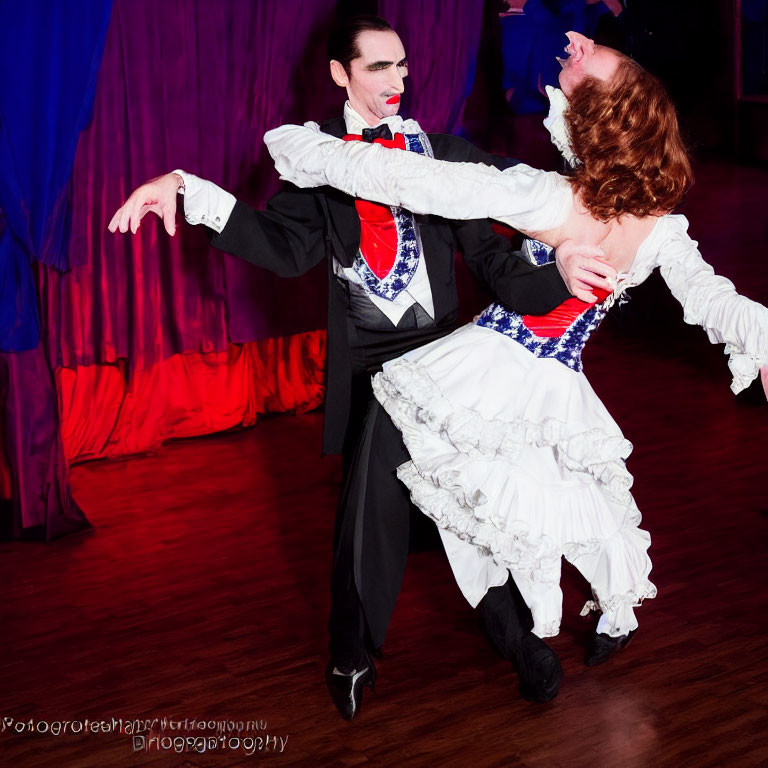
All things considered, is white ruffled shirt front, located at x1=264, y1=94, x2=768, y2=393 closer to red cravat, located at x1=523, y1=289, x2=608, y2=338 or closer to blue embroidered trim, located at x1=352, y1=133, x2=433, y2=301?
red cravat, located at x1=523, y1=289, x2=608, y2=338

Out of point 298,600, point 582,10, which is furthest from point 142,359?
point 582,10

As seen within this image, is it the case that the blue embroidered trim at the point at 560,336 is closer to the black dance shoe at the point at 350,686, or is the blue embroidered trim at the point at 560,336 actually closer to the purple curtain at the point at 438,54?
the black dance shoe at the point at 350,686

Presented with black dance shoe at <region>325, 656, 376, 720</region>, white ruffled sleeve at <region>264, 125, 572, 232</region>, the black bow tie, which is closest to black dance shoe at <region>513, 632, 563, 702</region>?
black dance shoe at <region>325, 656, 376, 720</region>

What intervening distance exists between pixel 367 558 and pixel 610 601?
576 millimetres

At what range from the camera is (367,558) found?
2285 millimetres

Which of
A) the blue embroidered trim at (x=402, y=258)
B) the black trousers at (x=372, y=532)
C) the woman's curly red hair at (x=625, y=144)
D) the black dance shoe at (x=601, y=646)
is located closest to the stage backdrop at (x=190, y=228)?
the blue embroidered trim at (x=402, y=258)

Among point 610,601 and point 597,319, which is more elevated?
point 597,319

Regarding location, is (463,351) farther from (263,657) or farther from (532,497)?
(263,657)

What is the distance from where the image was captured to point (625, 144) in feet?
6.59

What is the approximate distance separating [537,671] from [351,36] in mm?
1530

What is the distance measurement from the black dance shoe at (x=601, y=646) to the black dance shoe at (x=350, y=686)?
562 mm

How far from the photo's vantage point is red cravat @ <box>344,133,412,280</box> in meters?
2.42

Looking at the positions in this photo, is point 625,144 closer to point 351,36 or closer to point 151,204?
point 351,36

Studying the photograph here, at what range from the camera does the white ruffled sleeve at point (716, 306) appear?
212 centimetres
